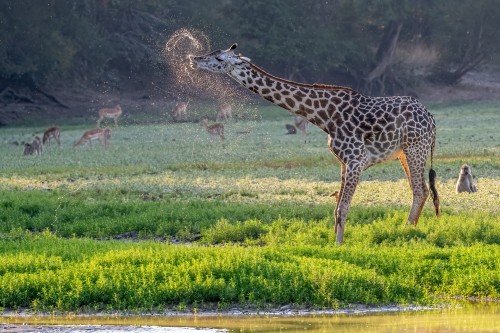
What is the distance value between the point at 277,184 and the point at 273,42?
35.7 metres

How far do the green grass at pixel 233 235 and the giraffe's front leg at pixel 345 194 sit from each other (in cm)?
32

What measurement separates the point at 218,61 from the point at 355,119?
2.00m

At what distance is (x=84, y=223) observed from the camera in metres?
17.4

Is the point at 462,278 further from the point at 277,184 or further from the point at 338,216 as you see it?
the point at 277,184

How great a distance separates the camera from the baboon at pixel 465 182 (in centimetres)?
1988

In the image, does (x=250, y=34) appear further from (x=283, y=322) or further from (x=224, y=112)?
(x=283, y=322)

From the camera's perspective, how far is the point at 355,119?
1567cm

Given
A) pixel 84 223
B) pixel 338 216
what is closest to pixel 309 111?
pixel 338 216

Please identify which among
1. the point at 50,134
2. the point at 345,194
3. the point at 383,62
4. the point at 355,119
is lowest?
the point at 345,194

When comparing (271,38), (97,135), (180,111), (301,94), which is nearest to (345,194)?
(301,94)

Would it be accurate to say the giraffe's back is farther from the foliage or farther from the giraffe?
the foliage

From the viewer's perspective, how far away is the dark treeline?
50375 millimetres

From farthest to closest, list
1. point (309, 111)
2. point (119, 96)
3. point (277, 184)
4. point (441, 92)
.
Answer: point (441, 92), point (119, 96), point (277, 184), point (309, 111)

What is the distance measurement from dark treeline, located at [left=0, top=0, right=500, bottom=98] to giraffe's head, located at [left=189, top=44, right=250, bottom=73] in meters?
33.6
